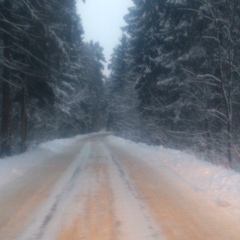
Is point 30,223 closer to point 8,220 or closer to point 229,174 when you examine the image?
point 8,220

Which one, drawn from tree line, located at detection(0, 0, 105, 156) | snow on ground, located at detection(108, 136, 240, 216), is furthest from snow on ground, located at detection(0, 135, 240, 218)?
tree line, located at detection(0, 0, 105, 156)

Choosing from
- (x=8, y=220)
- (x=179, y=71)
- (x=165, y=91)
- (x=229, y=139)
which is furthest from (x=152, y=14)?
(x=8, y=220)

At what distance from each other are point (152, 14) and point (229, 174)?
20687mm

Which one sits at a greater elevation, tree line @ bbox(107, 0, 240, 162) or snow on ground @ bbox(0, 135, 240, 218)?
tree line @ bbox(107, 0, 240, 162)

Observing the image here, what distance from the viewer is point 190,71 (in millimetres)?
15906

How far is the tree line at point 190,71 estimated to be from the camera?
15898 millimetres

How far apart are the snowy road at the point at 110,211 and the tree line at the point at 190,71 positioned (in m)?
4.78

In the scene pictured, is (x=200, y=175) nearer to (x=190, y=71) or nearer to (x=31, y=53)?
(x=190, y=71)

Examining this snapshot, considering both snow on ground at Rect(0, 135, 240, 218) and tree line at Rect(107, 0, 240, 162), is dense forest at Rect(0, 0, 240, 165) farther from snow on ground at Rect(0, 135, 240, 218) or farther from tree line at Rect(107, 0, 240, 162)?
snow on ground at Rect(0, 135, 240, 218)

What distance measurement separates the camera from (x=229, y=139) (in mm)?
14430

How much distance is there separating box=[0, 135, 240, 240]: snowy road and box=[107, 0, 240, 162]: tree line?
478 cm

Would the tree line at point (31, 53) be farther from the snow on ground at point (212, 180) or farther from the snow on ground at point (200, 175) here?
the snow on ground at point (212, 180)

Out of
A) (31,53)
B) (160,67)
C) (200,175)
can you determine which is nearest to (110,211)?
(200,175)

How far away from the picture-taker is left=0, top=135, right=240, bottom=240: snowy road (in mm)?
6336
